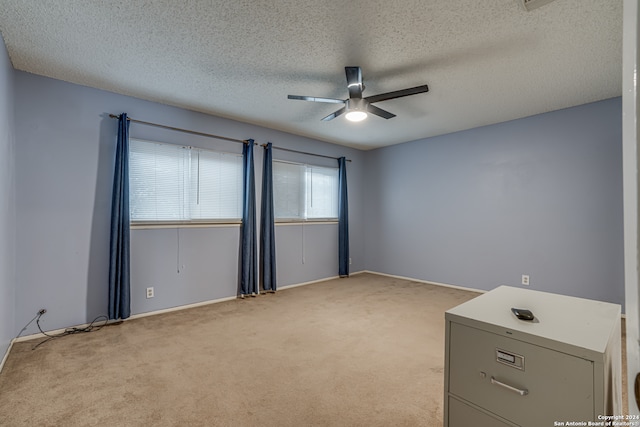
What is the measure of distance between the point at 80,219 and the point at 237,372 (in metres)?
2.30

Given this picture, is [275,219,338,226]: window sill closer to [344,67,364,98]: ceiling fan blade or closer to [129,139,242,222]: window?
[129,139,242,222]: window

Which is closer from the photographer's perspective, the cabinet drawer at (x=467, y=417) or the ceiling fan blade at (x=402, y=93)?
the cabinet drawer at (x=467, y=417)

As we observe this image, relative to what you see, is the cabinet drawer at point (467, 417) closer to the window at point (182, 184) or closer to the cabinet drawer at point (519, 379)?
the cabinet drawer at point (519, 379)

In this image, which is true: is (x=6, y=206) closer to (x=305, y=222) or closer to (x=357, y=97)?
(x=357, y=97)

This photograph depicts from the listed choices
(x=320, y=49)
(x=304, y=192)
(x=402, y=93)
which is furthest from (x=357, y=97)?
(x=304, y=192)

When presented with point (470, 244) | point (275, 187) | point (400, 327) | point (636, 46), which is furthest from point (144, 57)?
point (470, 244)

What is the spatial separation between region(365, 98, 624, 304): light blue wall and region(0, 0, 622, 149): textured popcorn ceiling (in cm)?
51

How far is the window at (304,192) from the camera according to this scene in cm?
471

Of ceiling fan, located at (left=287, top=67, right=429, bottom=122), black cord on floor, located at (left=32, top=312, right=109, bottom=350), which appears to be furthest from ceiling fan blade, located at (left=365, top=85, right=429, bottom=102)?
black cord on floor, located at (left=32, top=312, right=109, bottom=350)

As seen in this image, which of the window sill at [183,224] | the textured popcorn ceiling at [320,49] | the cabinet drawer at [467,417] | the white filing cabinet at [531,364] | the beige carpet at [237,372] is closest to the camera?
the white filing cabinet at [531,364]

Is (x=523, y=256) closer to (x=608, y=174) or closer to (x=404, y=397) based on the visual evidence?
(x=608, y=174)

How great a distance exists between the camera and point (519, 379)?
1.00 metres

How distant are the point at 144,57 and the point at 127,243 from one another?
1838 millimetres

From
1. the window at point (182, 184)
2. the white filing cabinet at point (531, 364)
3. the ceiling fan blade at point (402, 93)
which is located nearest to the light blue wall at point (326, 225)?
the window at point (182, 184)
